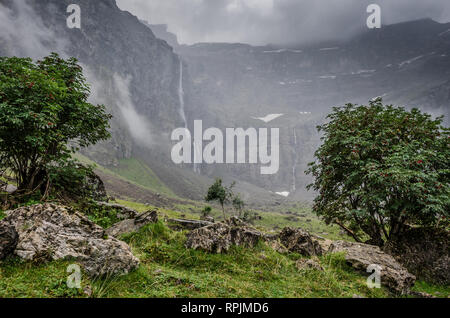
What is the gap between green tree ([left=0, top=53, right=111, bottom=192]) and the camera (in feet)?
28.6

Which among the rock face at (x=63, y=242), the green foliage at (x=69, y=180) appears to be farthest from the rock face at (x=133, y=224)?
the green foliage at (x=69, y=180)

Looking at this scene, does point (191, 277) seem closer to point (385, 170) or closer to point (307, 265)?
point (307, 265)

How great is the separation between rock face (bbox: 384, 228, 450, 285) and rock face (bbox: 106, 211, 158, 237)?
502 inches

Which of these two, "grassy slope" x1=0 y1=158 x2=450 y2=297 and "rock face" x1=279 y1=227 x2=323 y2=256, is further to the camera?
"rock face" x1=279 y1=227 x2=323 y2=256

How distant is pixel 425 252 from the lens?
1077 cm

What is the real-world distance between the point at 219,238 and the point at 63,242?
4889 mm

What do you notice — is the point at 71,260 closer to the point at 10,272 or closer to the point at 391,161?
the point at 10,272

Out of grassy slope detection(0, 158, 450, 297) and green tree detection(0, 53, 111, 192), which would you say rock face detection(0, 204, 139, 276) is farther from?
green tree detection(0, 53, 111, 192)

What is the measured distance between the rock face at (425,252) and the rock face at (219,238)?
27.4ft

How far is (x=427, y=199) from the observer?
9.31 meters

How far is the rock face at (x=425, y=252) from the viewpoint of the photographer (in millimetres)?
10078

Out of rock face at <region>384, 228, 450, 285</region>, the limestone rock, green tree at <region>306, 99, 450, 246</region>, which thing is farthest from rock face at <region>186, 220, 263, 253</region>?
rock face at <region>384, 228, 450, 285</region>

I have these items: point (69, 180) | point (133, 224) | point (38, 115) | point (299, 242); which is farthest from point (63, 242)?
point (299, 242)
